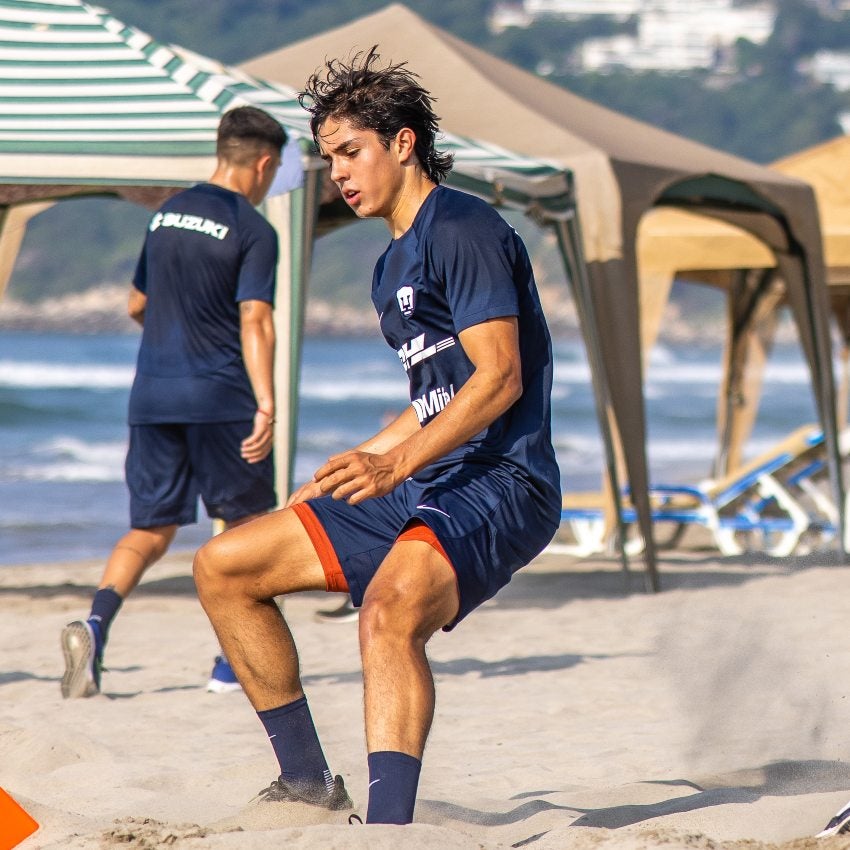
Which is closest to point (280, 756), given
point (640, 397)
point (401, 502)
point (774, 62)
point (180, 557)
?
point (401, 502)

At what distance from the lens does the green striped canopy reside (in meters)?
5.80

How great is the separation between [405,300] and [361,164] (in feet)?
0.94

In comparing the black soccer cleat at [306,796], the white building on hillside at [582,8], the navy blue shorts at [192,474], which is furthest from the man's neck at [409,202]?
the white building on hillside at [582,8]

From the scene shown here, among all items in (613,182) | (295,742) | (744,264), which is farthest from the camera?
(744,264)

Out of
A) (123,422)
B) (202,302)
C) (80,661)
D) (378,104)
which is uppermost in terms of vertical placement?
(378,104)

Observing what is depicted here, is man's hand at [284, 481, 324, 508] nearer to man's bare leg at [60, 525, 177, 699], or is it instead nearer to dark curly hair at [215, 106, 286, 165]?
man's bare leg at [60, 525, 177, 699]

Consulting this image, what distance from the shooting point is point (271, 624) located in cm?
317

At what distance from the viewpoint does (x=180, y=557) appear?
1016 centimetres

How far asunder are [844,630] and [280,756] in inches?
143

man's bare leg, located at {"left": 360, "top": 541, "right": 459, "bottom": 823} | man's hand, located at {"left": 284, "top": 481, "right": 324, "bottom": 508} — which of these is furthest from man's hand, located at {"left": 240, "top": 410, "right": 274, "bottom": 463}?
man's bare leg, located at {"left": 360, "top": 541, "right": 459, "bottom": 823}

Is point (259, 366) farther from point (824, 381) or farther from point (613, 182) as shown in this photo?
point (824, 381)

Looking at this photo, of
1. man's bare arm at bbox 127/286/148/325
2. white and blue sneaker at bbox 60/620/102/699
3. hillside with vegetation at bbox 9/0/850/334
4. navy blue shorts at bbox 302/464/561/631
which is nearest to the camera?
navy blue shorts at bbox 302/464/561/631

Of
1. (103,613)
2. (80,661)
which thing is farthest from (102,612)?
(80,661)

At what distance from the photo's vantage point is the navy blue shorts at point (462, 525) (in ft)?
9.46
